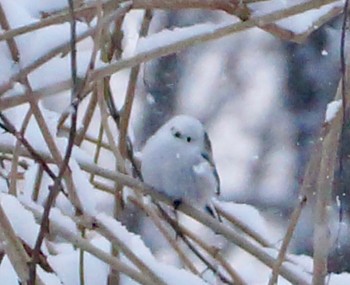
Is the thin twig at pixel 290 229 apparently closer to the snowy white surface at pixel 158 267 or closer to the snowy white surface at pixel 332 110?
the snowy white surface at pixel 332 110

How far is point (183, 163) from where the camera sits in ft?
5.10

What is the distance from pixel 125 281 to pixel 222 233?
6.3 inches

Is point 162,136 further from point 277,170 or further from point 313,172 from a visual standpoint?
point 277,170

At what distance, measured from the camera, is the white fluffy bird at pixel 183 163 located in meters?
1.49

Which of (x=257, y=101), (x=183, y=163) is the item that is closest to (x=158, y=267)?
(x=183, y=163)

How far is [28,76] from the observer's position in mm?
1106

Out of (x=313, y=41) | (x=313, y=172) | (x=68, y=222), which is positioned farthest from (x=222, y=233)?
(x=313, y=41)

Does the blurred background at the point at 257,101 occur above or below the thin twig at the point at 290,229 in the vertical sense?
above

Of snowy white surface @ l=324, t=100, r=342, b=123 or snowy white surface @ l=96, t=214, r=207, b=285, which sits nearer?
snowy white surface @ l=324, t=100, r=342, b=123

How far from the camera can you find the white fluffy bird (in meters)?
1.49

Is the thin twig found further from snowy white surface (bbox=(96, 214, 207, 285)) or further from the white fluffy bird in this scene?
the white fluffy bird

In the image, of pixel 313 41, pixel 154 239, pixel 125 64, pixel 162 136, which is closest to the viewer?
pixel 125 64

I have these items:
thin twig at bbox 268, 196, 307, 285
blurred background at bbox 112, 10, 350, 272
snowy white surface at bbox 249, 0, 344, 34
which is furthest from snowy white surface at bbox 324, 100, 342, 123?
blurred background at bbox 112, 10, 350, 272

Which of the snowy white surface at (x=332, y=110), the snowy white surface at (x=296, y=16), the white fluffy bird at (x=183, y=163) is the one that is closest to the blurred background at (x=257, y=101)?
the white fluffy bird at (x=183, y=163)
